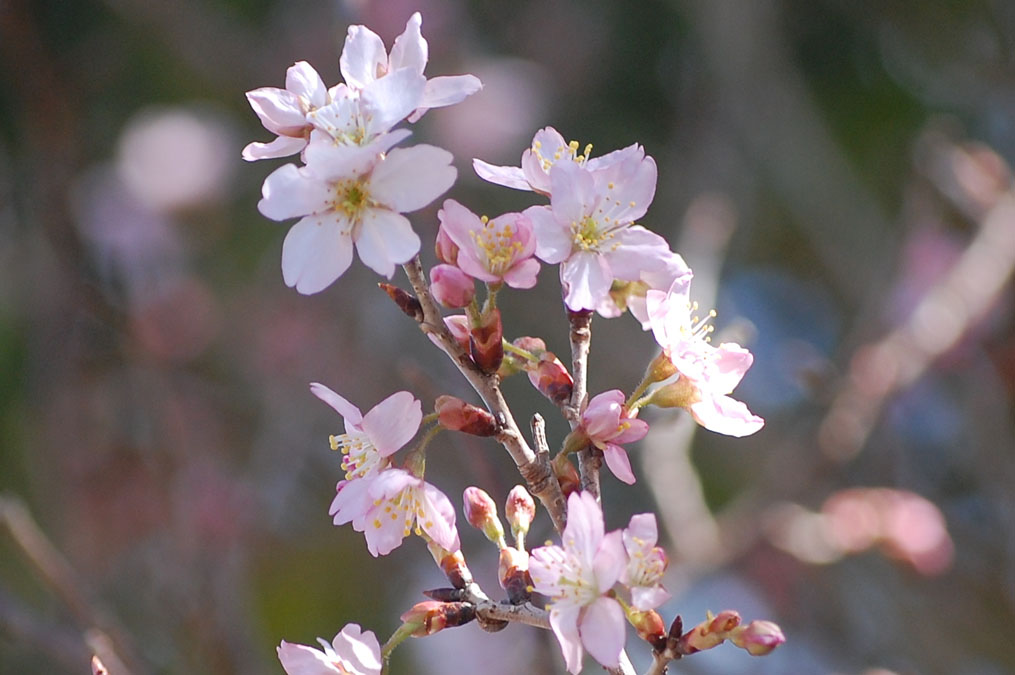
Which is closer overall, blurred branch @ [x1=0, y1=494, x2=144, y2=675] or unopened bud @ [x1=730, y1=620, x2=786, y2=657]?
unopened bud @ [x1=730, y1=620, x2=786, y2=657]

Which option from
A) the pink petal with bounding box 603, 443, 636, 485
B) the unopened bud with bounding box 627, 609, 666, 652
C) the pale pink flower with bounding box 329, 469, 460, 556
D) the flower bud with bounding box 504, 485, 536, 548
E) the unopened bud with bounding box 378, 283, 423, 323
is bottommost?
the unopened bud with bounding box 627, 609, 666, 652

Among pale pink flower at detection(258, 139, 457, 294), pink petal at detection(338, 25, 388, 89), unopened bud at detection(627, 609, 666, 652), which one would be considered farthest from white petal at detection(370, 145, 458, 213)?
unopened bud at detection(627, 609, 666, 652)

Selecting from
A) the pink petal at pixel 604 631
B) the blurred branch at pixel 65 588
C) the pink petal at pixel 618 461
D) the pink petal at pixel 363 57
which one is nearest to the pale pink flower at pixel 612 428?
the pink petal at pixel 618 461

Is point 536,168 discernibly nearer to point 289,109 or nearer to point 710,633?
point 289,109

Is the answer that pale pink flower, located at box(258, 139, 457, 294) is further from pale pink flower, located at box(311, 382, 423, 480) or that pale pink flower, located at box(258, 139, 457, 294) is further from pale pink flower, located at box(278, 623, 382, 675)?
pale pink flower, located at box(278, 623, 382, 675)

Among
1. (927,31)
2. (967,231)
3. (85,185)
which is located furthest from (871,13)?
(85,185)

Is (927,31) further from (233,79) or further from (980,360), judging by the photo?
(233,79)
